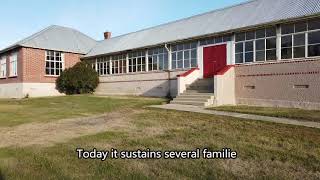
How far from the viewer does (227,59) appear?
19.0 metres

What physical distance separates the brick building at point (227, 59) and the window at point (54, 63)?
0.98 meters

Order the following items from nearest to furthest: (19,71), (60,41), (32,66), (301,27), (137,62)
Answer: (301,27), (137,62), (32,66), (19,71), (60,41)

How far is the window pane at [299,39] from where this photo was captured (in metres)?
15.6

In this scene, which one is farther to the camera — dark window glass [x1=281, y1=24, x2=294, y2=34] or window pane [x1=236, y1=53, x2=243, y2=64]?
window pane [x1=236, y1=53, x2=243, y2=64]

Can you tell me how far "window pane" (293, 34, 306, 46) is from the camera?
1558 cm

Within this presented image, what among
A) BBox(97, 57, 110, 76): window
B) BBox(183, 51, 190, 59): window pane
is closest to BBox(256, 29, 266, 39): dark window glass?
BBox(183, 51, 190, 59): window pane

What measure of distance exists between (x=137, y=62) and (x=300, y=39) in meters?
13.7

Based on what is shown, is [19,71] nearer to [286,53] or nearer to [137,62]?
[137,62]

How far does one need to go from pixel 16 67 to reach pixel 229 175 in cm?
2946

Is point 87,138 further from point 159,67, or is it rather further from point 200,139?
point 159,67

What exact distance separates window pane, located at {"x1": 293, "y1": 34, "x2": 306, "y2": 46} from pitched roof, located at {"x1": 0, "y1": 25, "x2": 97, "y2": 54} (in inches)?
876

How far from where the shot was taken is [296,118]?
11.3 m

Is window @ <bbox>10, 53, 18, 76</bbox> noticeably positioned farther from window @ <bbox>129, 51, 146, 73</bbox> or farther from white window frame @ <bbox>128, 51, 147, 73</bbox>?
window @ <bbox>129, 51, 146, 73</bbox>

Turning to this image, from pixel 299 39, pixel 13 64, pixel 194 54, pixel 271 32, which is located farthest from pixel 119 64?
pixel 299 39
